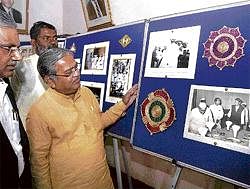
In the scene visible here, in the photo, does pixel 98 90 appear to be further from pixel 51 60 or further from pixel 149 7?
pixel 149 7

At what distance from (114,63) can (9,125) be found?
0.87 meters

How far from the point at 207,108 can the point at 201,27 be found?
389 millimetres

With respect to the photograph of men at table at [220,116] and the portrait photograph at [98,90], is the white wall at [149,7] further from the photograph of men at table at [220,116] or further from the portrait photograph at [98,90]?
the photograph of men at table at [220,116]

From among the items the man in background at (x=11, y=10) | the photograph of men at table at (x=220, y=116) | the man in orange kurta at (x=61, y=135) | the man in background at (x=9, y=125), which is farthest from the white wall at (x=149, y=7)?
the man in background at (x=11, y=10)

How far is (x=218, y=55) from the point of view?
4.32 ft

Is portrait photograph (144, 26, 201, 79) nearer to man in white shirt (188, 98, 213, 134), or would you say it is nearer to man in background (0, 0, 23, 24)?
man in white shirt (188, 98, 213, 134)

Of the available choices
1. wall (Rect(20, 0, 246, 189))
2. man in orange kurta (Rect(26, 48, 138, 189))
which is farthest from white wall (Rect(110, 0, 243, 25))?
man in orange kurta (Rect(26, 48, 138, 189))

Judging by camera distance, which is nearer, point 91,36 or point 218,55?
point 218,55

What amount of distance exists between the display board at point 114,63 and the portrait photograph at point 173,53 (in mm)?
127

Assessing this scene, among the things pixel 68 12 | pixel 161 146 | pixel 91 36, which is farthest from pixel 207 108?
pixel 68 12

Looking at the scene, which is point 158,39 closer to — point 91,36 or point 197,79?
point 197,79

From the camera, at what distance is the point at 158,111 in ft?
5.22

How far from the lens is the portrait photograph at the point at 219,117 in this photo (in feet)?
3.97

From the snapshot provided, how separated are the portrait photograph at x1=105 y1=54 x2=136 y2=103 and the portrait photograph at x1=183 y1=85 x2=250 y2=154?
0.55m
